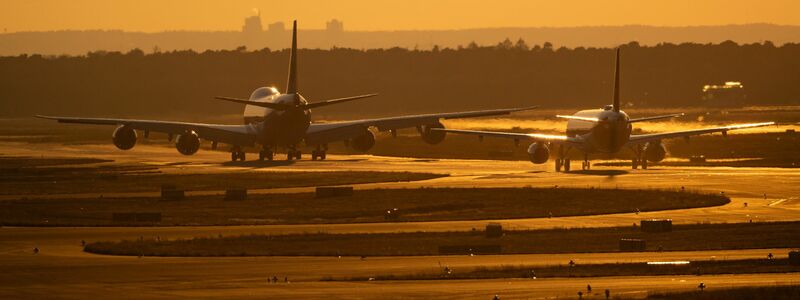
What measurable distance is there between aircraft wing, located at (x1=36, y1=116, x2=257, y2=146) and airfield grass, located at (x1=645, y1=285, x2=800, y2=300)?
2510 inches

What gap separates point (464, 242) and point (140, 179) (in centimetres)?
3572

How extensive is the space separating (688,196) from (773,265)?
25.7 m

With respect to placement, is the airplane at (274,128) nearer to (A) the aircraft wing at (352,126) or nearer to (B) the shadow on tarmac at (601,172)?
(A) the aircraft wing at (352,126)

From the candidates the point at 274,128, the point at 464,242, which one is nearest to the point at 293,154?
the point at 274,128

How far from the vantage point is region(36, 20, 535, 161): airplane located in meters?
98.2

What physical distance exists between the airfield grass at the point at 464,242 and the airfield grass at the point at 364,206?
270 inches

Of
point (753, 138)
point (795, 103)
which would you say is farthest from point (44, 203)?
point (795, 103)

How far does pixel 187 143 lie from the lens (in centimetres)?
9925

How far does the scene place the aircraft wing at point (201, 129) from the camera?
324 feet

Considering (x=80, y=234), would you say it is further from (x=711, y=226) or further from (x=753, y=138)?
(x=753, y=138)

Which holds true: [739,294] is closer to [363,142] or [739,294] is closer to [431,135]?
[431,135]

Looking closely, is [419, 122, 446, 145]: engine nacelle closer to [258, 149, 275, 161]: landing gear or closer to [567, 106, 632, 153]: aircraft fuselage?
[258, 149, 275, 161]: landing gear

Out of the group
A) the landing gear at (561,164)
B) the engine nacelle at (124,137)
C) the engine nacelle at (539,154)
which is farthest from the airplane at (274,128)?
the landing gear at (561,164)

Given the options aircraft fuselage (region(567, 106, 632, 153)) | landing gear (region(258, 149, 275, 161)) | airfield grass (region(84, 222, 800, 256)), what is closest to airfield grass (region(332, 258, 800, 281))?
airfield grass (region(84, 222, 800, 256))
